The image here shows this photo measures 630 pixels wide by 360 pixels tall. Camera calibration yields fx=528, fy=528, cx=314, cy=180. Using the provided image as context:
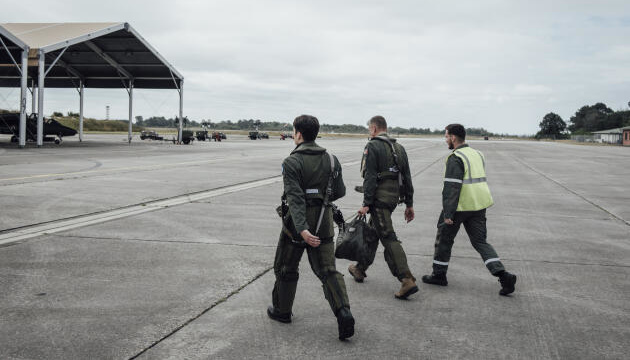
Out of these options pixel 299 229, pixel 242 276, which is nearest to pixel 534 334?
pixel 299 229

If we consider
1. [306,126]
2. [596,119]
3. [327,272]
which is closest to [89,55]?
[306,126]

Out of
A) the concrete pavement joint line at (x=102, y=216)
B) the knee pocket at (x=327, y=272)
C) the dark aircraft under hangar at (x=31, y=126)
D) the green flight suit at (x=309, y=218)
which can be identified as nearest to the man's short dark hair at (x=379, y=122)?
the green flight suit at (x=309, y=218)

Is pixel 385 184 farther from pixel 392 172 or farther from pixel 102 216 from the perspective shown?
pixel 102 216

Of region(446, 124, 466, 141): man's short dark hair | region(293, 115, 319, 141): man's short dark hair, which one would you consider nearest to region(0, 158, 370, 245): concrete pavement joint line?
region(293, 115, 319, 141): man's short dark hair

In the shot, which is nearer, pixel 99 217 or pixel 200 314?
pixel 200 314

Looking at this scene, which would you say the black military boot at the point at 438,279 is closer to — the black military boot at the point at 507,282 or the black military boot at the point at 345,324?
the black military boot at the point at 507,282

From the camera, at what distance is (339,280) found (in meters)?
4.21

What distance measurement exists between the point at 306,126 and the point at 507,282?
9.03ft

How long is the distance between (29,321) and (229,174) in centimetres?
1416

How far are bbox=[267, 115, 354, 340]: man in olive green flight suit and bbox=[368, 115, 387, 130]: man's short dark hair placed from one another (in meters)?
1.37

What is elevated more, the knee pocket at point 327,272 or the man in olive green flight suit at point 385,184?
the man in olive green flight suit at point 385,184

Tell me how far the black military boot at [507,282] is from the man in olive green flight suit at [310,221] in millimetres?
2027

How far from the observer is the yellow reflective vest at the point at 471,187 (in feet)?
18.2

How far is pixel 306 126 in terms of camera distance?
4203 mm
